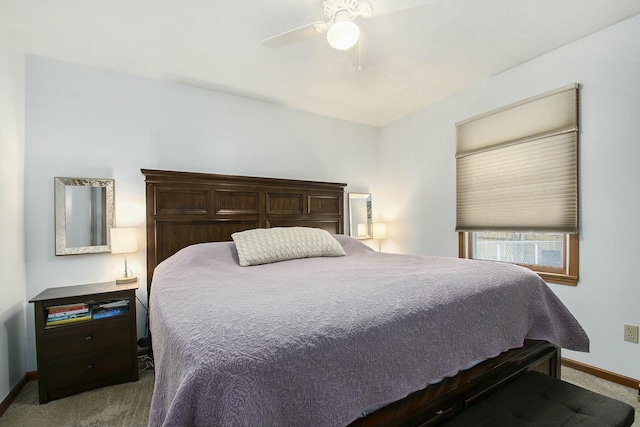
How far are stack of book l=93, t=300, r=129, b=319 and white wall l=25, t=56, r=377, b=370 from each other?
16.5 inches

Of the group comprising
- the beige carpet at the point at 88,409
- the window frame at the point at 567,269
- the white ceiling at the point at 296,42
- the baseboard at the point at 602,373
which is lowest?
the beige carpet at the point at 88,409

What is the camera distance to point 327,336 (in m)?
0.91

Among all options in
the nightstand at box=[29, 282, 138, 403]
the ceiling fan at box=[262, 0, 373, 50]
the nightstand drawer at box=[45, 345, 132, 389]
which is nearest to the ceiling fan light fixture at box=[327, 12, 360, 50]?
the ceiling fan at box=[262, 0, 373, 50]

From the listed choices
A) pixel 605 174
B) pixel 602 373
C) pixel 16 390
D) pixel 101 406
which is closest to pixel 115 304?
pixel 101 406

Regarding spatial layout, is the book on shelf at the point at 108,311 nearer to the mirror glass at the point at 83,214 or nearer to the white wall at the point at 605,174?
the mirror glass at the point at 83,214

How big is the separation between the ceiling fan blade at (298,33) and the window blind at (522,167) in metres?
1.99

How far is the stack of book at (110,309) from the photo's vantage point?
2.16 metres

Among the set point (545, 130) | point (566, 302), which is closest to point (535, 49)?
point (545, 130)

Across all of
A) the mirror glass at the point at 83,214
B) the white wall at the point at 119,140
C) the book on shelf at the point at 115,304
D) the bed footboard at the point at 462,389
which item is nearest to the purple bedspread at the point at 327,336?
the bed footboard at the point at 462,389

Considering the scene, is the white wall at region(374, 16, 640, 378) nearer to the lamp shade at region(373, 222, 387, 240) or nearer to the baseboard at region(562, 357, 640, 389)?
the baseboard at region(562, 357, 640, 389)

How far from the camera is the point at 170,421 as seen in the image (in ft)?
2.35

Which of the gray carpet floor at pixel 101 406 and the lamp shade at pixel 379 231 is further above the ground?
the lamp shade at pixel 379 231

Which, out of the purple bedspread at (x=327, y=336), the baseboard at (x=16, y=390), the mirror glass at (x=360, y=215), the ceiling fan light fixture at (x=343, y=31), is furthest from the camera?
the mirror glass at (x=360, y=215)

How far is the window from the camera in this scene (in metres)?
2.37
